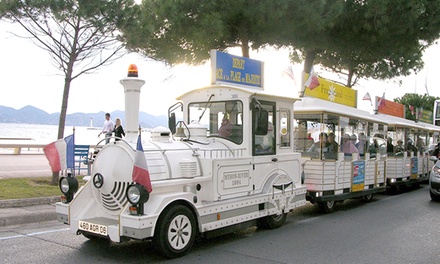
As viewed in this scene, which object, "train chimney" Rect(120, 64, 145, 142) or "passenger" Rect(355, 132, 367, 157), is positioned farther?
"passenger" Rect(355, 132, 367, 157)

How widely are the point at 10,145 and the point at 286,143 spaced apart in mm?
15572

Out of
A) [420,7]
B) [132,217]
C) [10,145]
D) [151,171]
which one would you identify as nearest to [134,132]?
[151,171]

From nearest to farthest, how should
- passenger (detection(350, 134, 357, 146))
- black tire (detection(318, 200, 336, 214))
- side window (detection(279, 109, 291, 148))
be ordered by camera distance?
side window (detection(279, 109, 291, 148)) < black tire (detection(318, 200, 336, 214)) < passenger (detection(350, 134, 357, 146))

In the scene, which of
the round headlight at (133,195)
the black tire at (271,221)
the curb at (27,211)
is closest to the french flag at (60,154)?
the round headlight at (133,195)

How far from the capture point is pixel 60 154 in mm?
6449

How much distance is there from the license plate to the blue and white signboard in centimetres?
336

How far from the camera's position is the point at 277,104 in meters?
7.99

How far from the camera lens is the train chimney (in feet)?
19.8

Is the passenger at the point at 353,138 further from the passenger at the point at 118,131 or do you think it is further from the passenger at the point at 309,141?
the passenger at the point at 118,131

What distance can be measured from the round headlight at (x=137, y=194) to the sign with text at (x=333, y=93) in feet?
23.1

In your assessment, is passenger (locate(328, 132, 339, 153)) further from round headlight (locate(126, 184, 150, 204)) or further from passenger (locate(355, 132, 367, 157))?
round headlight (locate(126, 184, 150, 204))

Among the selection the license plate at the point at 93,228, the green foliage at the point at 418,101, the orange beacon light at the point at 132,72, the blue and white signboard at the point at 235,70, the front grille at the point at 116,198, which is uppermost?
the green foliage at the point at 418,101

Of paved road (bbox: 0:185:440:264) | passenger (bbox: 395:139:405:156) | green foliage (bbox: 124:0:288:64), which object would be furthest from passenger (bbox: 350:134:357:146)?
green foliage (bbox: 124:0:288:64)

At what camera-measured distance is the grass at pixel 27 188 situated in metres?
9.18
